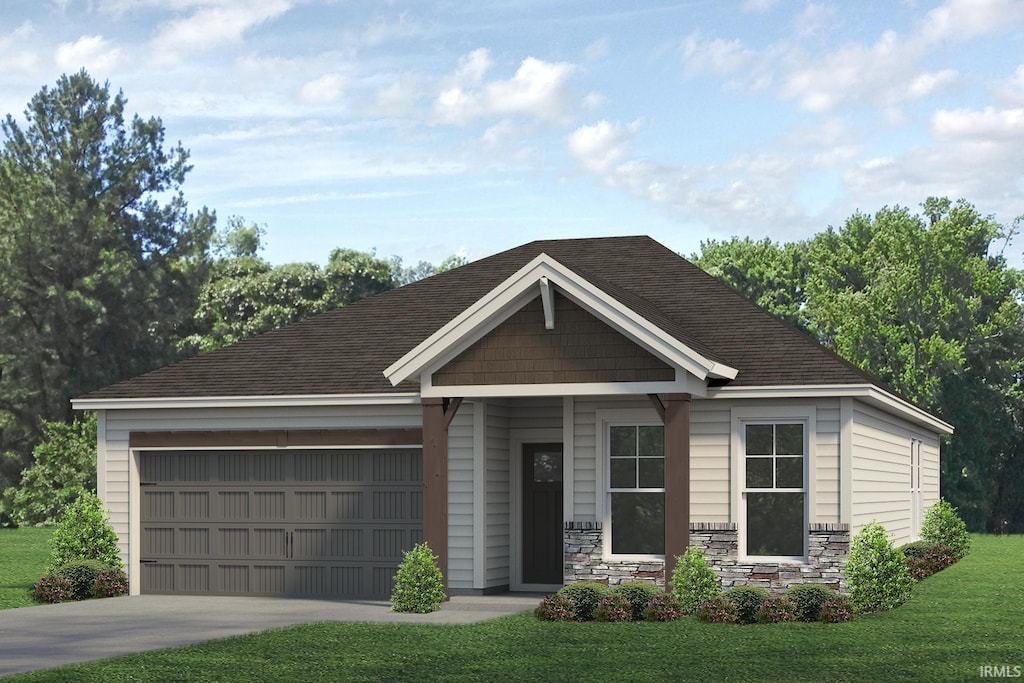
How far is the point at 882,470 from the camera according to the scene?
23.6 metres

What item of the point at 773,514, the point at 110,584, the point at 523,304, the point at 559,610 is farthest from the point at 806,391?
the point at 110,584

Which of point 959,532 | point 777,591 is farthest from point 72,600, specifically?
point 959,532

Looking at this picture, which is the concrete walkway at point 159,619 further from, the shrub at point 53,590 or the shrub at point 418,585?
the shrub at point 53,590

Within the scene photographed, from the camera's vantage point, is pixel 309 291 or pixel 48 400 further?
pixel 309 291

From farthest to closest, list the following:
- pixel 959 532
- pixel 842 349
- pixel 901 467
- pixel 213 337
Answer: pixel 213 337 → pixel 842 349 → pixel 959 532 → pixel 901 467

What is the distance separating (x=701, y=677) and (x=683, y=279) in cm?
1190

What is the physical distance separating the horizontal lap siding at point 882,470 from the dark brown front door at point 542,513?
4656mm

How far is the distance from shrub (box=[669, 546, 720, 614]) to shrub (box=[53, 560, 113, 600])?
931cm

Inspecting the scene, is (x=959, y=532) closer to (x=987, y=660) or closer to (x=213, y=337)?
(x=987, y=660)

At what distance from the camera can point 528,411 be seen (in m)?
22.4

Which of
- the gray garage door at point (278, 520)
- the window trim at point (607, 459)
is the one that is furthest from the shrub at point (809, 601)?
the gray garage door at point (278, 520)

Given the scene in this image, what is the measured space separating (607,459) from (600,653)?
609 centimetres

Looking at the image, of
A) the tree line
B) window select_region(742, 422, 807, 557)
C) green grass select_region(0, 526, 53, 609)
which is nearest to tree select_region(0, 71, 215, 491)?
the tree line

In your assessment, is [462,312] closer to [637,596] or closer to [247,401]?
[247,401]
